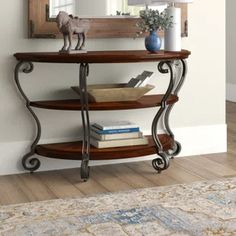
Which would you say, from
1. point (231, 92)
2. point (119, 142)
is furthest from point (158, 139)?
point (231, 92)

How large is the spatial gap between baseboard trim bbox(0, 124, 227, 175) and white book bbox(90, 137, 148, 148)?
0.28 meters

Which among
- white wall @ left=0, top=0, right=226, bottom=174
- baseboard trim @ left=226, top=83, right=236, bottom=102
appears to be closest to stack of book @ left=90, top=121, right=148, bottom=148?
white wall @ left=0, top=0, right=226, bottom=174

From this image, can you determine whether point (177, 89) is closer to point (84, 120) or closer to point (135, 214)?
point (84, 120)

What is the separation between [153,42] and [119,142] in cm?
65

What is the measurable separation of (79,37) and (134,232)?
1.38 meters


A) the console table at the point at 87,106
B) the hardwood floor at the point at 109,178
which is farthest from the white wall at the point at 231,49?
the console table at the point at 87,106

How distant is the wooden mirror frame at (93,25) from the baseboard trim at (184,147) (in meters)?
0.69

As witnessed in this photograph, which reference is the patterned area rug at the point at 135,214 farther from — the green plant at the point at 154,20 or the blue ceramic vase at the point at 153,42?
the green plant at the point at 154,20

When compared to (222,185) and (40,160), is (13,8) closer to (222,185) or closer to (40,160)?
(40,160)

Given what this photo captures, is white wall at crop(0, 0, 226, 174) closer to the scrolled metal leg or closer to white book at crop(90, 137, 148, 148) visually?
the scrolled metal leg

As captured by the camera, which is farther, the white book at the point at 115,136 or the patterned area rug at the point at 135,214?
the white book at the point at 115,136

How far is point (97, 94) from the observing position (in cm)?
335

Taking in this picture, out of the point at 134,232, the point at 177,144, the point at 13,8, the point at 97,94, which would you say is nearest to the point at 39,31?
the point at 13,8

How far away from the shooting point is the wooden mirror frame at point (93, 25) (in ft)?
11.2
